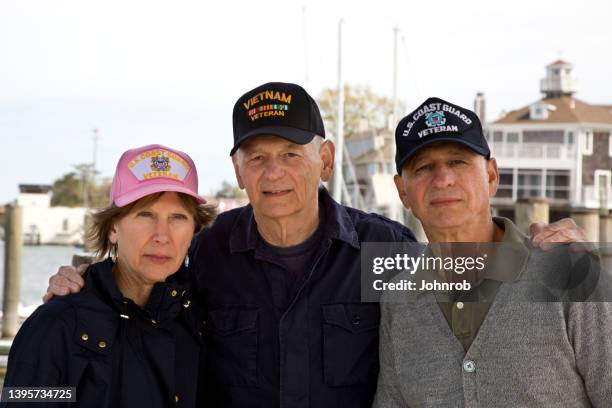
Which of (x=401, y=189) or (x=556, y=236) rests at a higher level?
(x=401, y=189)

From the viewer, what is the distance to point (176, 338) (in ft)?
13.1

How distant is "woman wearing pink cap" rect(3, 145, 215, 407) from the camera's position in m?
3.56

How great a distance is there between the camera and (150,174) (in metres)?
4.00

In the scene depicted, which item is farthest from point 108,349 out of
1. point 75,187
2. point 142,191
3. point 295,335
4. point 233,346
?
point 75,187

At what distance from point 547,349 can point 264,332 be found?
4.52 feet

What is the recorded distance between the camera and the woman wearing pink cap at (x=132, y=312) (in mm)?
3562

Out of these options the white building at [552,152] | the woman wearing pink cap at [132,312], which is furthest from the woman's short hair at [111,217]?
the white building at [552,152]

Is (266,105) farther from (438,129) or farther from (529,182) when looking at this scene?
(529,182)

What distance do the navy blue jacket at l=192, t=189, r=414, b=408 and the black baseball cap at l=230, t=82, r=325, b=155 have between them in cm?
49

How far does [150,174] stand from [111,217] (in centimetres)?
27

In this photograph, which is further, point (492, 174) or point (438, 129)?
point (492, 174)

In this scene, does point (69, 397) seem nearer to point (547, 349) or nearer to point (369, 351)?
point (369, 351)

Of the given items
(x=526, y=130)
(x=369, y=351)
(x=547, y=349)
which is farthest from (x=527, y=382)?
(x=526, y=130)

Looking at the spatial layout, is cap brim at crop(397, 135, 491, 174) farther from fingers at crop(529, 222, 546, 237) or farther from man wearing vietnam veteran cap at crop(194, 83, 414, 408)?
man wearing vietnam veteran cap at crop(194, 83, 414, 408)
